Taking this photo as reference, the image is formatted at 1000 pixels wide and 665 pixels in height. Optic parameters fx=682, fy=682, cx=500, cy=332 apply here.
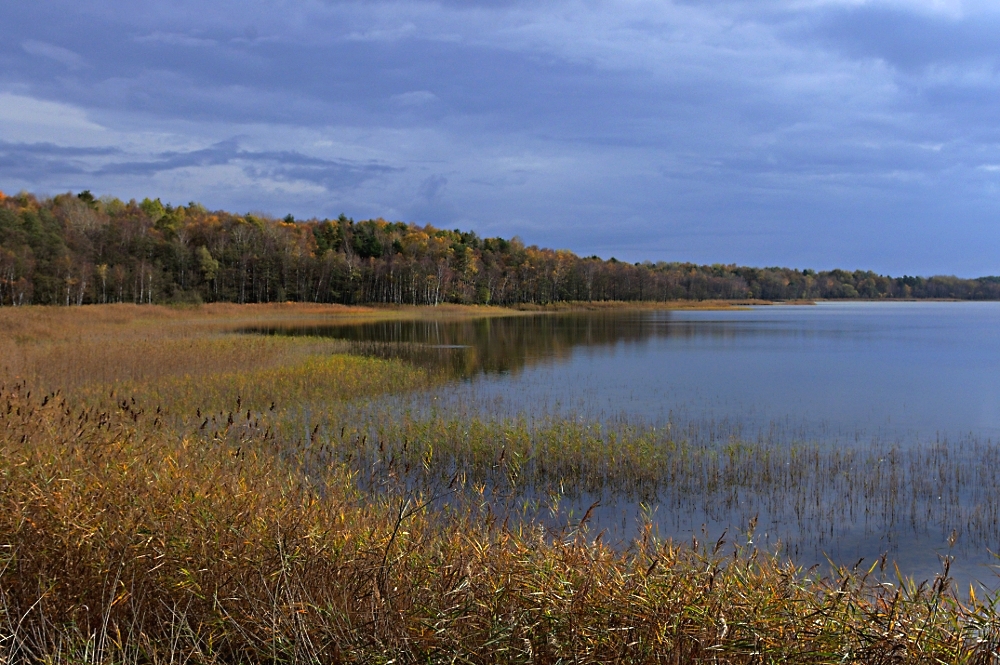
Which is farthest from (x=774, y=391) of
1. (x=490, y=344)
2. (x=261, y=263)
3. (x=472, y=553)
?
(x=261, y=263)

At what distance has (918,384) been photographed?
22922 mm

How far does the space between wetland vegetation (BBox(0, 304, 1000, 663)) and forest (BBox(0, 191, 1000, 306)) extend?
202 feet

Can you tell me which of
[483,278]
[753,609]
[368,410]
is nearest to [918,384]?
[368,410]

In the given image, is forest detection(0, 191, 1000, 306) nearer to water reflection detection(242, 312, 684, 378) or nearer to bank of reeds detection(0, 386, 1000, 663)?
water reflection detection(242, 312, 684, 378)

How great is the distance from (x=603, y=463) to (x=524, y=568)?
7878mm

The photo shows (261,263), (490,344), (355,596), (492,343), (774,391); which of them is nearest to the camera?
(355,596)

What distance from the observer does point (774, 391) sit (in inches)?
858

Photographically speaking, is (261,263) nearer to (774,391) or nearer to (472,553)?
(774,391)

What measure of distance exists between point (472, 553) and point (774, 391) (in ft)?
62.5

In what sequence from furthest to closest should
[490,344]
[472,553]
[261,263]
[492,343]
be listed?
[261,263]
[492,343]
[490,344]
[472,553]

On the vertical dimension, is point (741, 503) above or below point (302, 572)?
below

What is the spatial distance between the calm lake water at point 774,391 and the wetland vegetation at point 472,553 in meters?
0.42

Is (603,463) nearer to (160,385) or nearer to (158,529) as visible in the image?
(158,529)

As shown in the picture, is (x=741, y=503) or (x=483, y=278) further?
(x=483, y=278)
